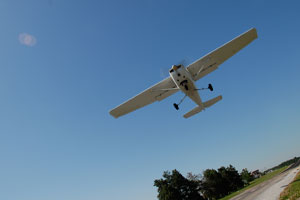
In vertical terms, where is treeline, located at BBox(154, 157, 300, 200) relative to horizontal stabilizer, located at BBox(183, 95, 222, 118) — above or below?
below

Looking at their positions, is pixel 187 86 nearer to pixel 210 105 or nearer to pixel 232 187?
pixel 210 105

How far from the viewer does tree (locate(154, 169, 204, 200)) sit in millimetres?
58781

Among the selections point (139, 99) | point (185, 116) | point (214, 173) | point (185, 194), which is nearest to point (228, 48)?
point (185, 116)

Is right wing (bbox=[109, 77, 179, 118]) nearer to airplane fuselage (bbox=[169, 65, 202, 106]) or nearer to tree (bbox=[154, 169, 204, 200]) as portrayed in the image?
airplane fuselage (bbox=[169, 65, 202, 106])

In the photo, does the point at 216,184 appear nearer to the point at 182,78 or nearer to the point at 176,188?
the point at 176,188

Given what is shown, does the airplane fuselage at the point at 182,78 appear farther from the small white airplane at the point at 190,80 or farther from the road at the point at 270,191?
the road at the point at 270,191

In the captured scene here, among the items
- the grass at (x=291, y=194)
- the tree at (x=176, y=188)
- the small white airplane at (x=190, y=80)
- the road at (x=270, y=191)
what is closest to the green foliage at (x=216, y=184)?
the tree at (x=176, y=188)

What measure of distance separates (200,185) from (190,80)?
64.2 metres

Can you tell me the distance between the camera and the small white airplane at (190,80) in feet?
52.1

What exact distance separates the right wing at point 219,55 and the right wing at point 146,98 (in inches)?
95.9

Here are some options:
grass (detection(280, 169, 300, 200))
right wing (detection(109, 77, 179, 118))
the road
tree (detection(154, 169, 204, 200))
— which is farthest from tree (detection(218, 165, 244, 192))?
right wing (detection(109, 77, 179, 118))

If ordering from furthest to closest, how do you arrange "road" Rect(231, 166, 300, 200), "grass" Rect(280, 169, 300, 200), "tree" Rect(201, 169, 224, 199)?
1. "tree" Rect(201, 169, 224, 199)
2. "road" Rect(231, 166, 300, 200)
3. "grass" Rect(280, 169, 300, 200)

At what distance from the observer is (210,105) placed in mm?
19656

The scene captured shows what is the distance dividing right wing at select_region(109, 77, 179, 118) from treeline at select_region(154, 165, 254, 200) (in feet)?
154
